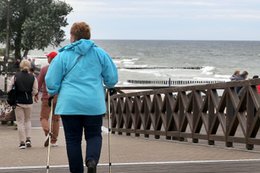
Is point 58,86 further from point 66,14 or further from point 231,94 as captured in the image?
point 66,14

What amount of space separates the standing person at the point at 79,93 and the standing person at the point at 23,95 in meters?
4.47

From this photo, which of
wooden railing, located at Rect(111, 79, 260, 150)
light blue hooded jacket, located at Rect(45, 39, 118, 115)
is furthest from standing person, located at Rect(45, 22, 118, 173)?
wooden railing, located at Rect(111, 79, 260, 150)

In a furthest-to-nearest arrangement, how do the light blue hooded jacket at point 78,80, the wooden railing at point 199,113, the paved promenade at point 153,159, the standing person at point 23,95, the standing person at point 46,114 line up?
the standing person at point 46,114, the standing person at point 23,95, the wooden railing at point 199,113, the paved promenade at point 153,159, the light blue hooded jacket at point 78,80

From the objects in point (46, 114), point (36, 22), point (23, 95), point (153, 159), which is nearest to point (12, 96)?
point (23, 95)

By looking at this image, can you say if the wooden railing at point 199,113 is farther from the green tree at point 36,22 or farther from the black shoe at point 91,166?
the green tree at point 36,22

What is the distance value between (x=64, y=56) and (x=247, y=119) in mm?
3900

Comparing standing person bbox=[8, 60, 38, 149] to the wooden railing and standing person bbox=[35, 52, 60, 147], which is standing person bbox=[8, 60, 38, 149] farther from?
the wooden railing

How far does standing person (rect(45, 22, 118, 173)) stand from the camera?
20.7ft

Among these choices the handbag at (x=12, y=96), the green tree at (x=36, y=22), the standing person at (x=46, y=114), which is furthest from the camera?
the green tree at (x=36, y=22)

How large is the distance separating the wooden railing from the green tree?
2763 centimetres

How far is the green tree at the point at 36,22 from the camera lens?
43469mm

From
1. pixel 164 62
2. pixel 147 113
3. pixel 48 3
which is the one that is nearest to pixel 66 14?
pixel 48 3

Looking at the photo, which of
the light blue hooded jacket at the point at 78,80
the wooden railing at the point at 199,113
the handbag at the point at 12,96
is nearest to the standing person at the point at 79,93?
the light blue hooded jacket at the point at 78,80

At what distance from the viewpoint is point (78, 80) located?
6.35 m
